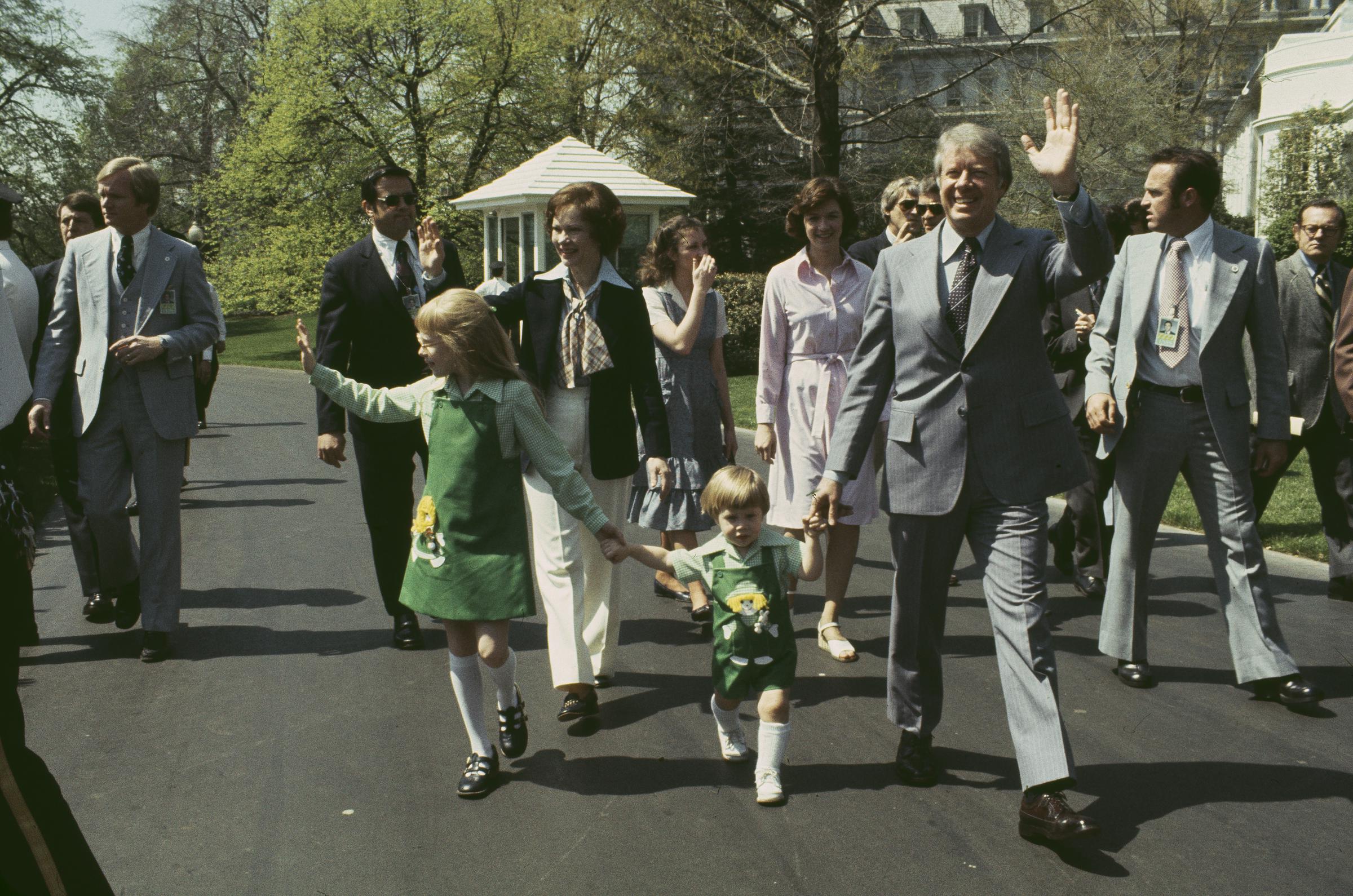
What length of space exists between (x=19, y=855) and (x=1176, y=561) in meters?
7.47

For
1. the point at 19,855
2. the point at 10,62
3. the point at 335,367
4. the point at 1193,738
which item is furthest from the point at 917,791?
the point at 10,62

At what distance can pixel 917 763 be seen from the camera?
14.8 ft

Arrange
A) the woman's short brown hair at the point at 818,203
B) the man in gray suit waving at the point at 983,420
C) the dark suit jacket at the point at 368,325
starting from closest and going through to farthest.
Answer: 1. the man in gray suit waving at the point at 983,420
2. the woman's short brown hair at the point at 818,203
3. the dark suit jacket at the point at 368,325

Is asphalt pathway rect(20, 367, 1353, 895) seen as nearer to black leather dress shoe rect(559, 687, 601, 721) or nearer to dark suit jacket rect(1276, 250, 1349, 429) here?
black leather dress shoe rect(559, 687, 601, 721)

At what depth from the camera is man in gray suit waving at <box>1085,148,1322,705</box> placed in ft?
17.5

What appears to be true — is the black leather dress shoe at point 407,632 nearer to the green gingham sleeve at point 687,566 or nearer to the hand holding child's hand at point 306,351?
the hand holding child's hand at point 306,351

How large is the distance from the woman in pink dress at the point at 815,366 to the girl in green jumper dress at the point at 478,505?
1817 mm

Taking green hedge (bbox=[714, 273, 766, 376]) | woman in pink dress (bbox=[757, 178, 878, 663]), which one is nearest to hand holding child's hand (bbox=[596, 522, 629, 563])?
woman in pink dress (bbox=[757, 178, 878, 663])

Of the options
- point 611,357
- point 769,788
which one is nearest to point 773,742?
point 769,788

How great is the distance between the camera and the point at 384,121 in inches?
1480

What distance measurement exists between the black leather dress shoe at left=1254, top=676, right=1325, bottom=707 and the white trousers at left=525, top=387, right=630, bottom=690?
112 inches

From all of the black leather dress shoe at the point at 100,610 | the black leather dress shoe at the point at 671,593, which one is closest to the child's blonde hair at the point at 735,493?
the black leather dress shoe at the point at 671,593

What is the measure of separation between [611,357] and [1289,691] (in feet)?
10.4

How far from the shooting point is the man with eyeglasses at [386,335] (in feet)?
20.1
